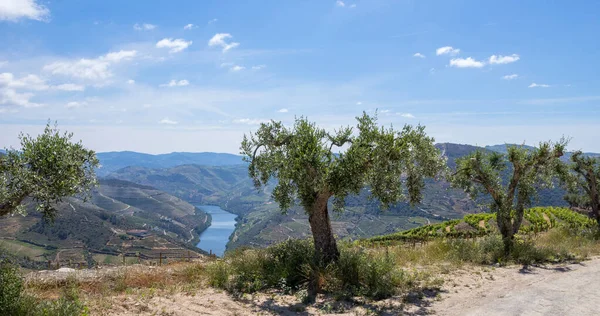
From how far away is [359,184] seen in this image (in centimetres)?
1605

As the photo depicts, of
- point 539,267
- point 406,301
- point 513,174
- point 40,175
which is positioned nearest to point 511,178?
point 513,174

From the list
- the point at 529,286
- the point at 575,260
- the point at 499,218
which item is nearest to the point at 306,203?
the point at 529,286

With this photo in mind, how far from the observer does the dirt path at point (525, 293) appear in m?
12.7

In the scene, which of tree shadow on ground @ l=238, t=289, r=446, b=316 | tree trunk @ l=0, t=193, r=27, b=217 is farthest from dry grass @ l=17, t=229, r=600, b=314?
tree trunk @ l=0, t=193, r=27, b=217

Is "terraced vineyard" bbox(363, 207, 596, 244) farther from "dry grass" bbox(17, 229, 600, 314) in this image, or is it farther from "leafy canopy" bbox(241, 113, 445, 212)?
"leafy canopy" bbox(241, 113, 445, 212)

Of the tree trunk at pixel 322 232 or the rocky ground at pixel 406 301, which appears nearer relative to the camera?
the rocky ground at pixel 406 301

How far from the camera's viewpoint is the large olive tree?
15.8 meters

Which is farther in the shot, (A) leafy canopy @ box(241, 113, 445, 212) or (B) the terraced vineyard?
(B) the terraced vineyard

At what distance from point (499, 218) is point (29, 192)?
23691mm

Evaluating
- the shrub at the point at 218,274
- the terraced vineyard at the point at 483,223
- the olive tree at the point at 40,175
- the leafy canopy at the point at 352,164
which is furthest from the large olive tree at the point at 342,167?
the terraced vineyard at the point at 483,223

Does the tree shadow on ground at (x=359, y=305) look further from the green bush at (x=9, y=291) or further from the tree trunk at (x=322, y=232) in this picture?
the green bush at (x=9, y=291)

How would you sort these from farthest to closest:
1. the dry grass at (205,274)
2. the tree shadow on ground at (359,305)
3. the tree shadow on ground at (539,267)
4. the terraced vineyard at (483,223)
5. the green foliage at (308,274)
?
the terraced vineyard at (483,223) < the tree shadow on ground at (539,267) < the green foliage at (308,274) < the dry grass at (205,274) < the tree shadow on ground at (359,305)

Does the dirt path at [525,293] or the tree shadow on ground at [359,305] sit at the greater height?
the dirt path at [525,293]

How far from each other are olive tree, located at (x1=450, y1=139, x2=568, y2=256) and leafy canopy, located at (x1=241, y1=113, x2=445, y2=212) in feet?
18.9
